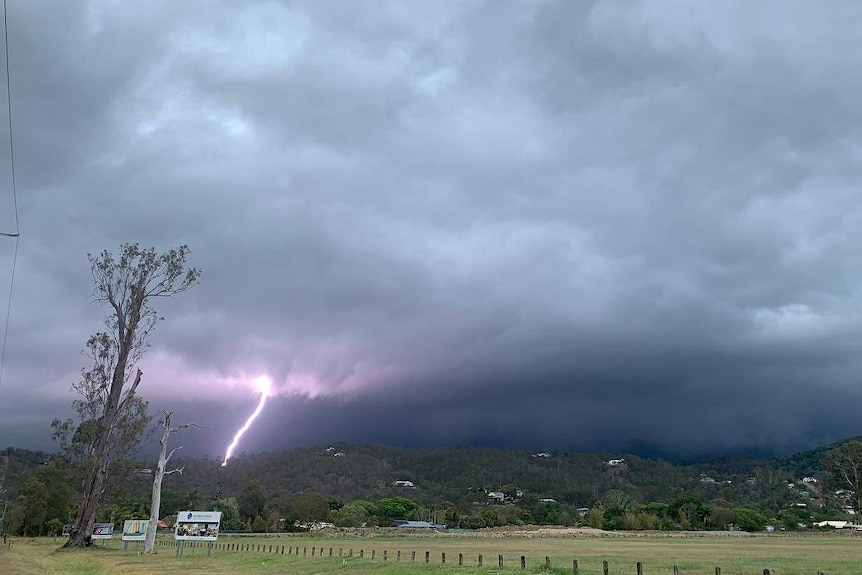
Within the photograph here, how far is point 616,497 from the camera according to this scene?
6732 inches

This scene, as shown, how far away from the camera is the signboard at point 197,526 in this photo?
4962 cm

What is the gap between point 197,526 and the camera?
50312 mm

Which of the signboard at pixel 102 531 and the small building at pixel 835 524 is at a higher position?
the signboard at pixel 102 531

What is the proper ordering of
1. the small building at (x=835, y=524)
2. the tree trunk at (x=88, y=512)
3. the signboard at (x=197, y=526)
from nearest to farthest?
the signboard at (x=197, y=526), the tree trunk at (x=88, y=512), the small building at (x=835, y=524)

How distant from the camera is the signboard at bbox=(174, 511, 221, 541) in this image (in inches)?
1954

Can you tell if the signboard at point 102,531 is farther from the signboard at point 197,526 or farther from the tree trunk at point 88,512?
the signboard at point 197,526

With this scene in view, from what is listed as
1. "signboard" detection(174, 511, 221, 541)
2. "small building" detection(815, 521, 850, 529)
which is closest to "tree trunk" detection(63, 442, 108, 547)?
"signboard" detection(174, 511, 221, 541)

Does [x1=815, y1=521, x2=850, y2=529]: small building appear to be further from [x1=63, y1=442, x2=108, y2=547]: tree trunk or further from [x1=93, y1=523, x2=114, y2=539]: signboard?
[x1=63, y1=442, x2=108, y2=547]: tree trunk

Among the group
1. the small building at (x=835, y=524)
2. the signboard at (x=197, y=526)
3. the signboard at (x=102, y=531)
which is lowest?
the small building at (x=835, y=524)

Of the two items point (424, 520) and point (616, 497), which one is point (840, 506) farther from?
point (424, 520)

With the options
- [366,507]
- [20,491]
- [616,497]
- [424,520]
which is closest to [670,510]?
[616,497]

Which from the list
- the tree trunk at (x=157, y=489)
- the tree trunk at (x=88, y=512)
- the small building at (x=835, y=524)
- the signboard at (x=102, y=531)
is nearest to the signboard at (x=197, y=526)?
the tree trunk at (x=157, y=489)

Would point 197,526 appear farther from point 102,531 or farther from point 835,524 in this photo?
point 835,524

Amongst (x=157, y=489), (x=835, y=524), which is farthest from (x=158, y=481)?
(x=835, y=524)
